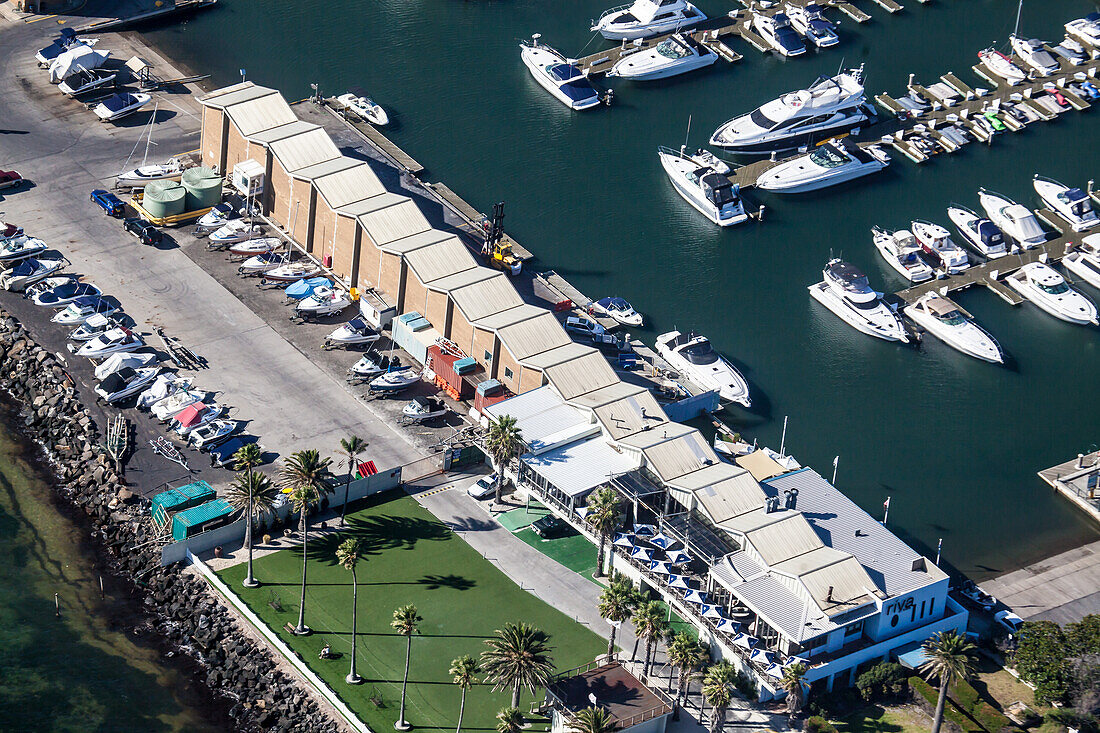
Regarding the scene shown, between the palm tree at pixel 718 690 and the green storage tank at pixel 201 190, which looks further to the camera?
the green storage tank at pixel 201 190

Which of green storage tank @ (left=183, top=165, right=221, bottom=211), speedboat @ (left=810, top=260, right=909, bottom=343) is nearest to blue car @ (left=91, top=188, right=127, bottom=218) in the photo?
green storage tank @ (left=183, top=165, right=221, bottom=211)

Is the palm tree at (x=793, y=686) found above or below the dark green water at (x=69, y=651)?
above

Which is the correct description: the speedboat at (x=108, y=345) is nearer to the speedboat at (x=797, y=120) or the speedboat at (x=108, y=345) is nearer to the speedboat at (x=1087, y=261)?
the speedboat at (x=797, y=120)

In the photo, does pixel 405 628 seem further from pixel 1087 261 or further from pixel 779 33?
pixel 779 33

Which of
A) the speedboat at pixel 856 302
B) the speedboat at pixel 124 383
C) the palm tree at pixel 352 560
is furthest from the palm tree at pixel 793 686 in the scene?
the speedboat at pixel 124 383

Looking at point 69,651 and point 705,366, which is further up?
point 705,366

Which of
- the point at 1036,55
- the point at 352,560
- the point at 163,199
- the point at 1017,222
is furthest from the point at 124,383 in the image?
the point at 1036,55
